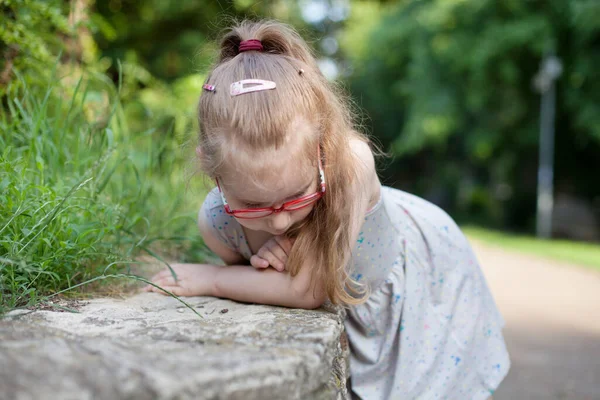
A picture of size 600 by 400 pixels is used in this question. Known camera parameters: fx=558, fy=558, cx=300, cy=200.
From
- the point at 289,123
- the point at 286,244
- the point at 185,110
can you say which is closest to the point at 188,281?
the point at 286,244

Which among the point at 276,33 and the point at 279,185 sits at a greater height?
the point at 276,33

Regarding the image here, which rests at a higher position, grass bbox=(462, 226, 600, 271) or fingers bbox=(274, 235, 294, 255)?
fingers bbox=(274, 235, 294, 255)

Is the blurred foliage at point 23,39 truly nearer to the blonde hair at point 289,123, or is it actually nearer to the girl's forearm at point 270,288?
the blonde hair at point 289,123

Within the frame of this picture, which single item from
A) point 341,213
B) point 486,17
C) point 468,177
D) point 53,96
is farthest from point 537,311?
point 468,177

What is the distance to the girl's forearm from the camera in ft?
4.98

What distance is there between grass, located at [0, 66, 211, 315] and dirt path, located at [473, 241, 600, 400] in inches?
71.5

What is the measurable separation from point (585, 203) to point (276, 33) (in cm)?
1271

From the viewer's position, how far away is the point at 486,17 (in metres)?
10.6

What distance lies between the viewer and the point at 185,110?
3.55m

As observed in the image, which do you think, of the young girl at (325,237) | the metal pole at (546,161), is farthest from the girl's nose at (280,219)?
the metal pole at (546,161)

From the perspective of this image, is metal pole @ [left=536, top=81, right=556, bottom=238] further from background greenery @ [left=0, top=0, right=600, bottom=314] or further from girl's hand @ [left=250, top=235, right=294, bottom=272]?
girl's hand @ [left=250, top=235, right=294, bottom=272]

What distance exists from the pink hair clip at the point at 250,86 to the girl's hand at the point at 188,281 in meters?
0.59

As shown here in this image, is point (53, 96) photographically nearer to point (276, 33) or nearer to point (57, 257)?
point (57, 257)

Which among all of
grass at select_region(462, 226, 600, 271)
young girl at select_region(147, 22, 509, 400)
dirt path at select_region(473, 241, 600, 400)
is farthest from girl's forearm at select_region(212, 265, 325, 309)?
grass at select_region(462, 226, 600, 271)
